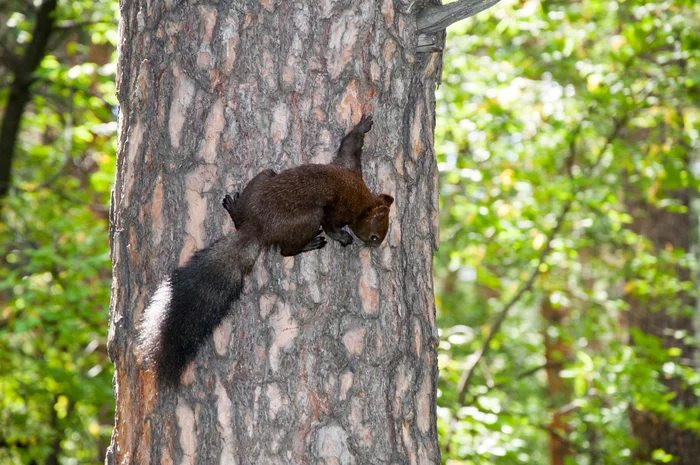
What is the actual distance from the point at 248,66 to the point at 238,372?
0.96 meters

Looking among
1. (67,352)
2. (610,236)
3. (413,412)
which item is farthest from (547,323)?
(413,412)

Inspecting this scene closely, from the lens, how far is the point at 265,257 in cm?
206

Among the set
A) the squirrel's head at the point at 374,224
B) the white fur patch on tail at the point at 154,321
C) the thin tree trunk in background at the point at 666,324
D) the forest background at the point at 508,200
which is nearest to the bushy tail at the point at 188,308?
the white fur patch on tail at the point at 154,321

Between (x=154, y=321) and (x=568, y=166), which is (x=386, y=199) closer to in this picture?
(x=154, y=321)

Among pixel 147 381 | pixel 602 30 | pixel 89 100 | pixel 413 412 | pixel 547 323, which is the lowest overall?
pixel 547 323

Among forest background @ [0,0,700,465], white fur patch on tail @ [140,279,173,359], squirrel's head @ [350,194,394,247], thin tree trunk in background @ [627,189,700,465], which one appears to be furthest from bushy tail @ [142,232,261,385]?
thin tree trunk in background @ [627,189,700,465]

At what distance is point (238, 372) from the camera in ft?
6.29

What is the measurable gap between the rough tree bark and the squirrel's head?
0.13 feet

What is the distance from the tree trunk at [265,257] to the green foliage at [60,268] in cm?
374

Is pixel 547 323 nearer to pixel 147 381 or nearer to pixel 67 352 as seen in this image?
pixel 67 352

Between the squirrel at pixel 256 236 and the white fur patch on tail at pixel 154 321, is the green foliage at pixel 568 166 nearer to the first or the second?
the squirrel at pixel 256 236

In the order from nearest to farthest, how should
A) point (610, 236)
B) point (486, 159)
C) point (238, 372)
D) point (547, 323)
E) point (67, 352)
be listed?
point (238, 372), point (486, 159), point (610, 236), point (67, 352), point (547, 323)

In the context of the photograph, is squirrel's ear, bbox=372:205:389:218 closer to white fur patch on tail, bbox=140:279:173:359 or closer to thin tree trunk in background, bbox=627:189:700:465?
white fur patch on tail, bbox=140:279:173:359

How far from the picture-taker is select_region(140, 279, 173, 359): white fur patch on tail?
1.89 m
